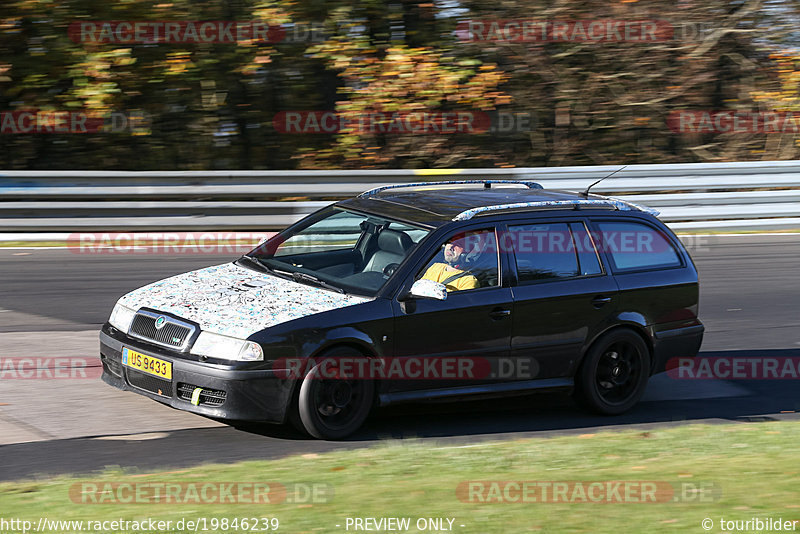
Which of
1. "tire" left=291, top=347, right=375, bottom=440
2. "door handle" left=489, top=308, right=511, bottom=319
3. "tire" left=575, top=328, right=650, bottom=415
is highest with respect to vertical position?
"door handle" left=489, top=308, right=511, bottom=319

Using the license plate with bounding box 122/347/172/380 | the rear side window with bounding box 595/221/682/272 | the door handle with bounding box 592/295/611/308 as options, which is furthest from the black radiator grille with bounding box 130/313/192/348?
the rear side window with bounding box 595/221/682/272

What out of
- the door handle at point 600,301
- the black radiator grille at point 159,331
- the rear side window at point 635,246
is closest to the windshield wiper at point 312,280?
the black radiator grille at point 159,331

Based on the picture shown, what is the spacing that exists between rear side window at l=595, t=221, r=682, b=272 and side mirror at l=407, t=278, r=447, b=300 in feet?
5.46

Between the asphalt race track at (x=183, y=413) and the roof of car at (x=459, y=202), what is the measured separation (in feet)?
4.89

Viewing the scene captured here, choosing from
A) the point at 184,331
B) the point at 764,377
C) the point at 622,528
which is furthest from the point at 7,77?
the point at 622,528

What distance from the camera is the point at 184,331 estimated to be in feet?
22.0

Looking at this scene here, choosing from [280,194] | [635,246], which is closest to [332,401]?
[635,246]

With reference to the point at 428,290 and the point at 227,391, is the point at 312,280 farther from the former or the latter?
the point at 227,391

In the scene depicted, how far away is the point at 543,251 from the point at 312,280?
176 centimetres

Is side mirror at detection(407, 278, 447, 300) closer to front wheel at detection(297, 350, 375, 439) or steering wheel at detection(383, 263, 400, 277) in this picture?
steering wheel at detection(383, 263, 400, 277)

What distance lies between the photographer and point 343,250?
7.99 meters

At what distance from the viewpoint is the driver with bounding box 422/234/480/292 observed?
7363mm

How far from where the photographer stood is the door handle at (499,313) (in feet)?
24.3

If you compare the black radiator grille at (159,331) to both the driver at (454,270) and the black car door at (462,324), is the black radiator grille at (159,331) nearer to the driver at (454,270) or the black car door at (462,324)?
the black car door at (462,324)
